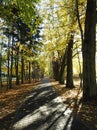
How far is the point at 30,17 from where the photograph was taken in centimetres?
1118

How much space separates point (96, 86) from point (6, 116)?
20.3 ft

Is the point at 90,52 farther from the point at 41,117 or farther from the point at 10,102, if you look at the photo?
the point at 41,117

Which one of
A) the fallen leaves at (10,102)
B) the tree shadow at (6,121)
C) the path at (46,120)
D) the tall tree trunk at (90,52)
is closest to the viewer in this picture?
the path at (46,120)

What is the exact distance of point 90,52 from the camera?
14859 mm

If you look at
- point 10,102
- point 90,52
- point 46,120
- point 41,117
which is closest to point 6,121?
point 41,117

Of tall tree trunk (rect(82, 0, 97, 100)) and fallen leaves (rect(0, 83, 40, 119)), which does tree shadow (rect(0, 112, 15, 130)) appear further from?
tall tree trunk (rect(82, 0, 97, 100))

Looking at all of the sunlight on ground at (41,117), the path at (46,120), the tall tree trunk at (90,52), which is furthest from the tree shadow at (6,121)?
the tall tree trunk at (90,52)

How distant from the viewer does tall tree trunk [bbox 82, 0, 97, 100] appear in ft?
48.0

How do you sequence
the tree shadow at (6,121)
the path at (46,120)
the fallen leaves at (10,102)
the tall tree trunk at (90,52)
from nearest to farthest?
the path at (46,120) < the tree shadow at (6,121) < the fallen leaves at (10,102) < the tall tree trunk at (90,52)

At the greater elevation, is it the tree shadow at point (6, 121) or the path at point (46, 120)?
the path at point (46, 120)

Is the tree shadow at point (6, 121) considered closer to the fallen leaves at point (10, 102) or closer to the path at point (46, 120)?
the path at point (46, 120)

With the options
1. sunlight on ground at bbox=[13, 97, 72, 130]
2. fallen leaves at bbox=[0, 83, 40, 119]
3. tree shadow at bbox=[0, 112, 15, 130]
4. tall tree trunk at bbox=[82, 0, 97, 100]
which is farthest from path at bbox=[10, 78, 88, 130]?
tall tree trunk at bbox=[82, 0, 97, 100]

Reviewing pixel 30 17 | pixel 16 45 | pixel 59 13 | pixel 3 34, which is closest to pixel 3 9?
pixel 30 17

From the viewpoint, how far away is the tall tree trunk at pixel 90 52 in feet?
48.0
